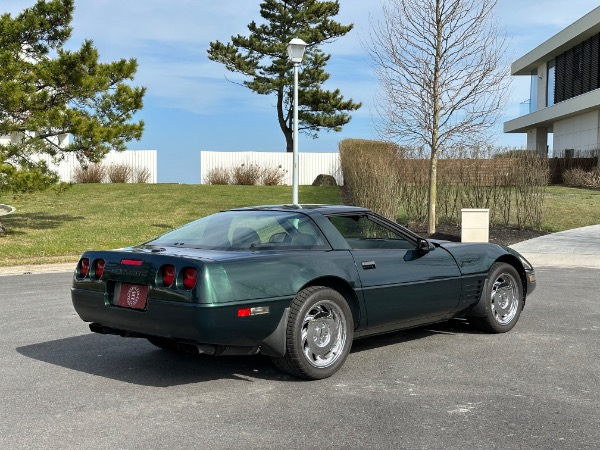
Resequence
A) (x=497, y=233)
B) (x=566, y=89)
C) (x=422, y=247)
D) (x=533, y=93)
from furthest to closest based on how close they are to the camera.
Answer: (x=533, y=93)
(x=566, y=89)
(x=497, y=233)
(x=422, y=247)

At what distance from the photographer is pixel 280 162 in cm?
4138

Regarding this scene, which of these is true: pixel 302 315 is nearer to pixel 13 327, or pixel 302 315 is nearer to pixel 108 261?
pixel 108 261

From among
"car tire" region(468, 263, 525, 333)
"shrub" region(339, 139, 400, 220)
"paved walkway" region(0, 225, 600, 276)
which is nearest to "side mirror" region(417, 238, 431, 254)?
"car tire" region(468, 263, 525, 333)

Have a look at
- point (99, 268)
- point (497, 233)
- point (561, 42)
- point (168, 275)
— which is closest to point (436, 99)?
point (497, 233)

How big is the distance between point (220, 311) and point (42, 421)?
4.33ft

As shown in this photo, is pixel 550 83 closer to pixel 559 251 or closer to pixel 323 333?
pixel 559 251

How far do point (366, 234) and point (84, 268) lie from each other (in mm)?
2478

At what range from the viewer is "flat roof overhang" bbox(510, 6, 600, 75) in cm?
3944

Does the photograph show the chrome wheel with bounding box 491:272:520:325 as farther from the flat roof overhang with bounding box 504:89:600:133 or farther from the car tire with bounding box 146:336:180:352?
the flat roof overhang with bounding box 504:89:600:133

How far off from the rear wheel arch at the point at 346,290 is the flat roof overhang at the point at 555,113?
122 ft

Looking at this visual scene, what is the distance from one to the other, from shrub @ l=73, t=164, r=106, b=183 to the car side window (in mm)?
32576

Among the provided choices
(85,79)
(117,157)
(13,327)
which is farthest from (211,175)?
(13,327)

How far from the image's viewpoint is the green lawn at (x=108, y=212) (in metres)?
18.0

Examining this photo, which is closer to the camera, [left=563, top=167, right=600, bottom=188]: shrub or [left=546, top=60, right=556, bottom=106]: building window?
[left=563, top=167, right=600, bottom=188]: shrub
